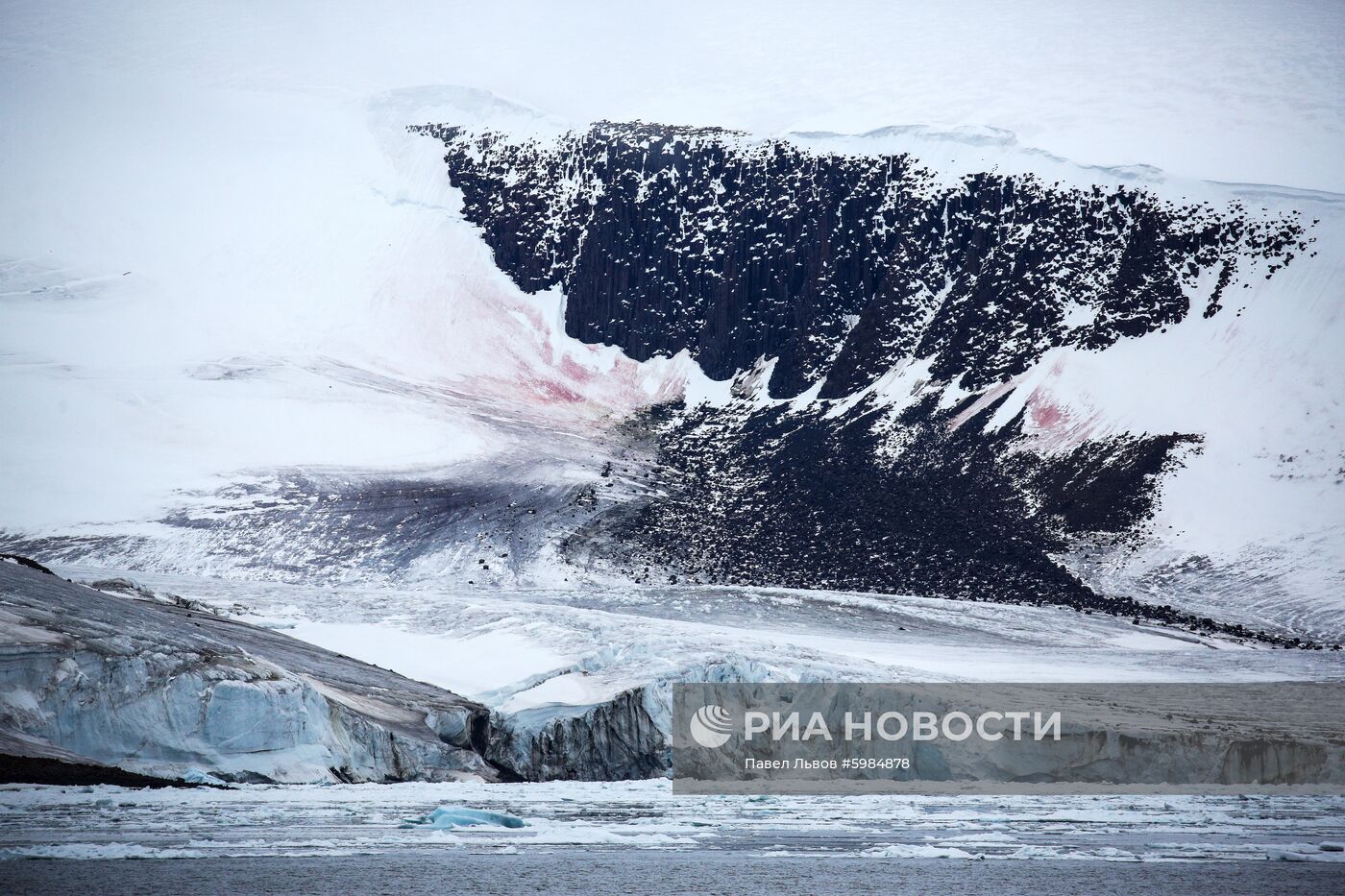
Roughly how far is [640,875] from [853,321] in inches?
A: 2846

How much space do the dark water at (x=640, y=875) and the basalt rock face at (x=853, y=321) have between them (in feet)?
127

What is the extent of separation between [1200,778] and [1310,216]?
55.1 metres

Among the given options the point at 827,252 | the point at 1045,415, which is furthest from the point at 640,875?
the point at 827,252

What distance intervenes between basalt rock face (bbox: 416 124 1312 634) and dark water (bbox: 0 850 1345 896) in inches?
1529

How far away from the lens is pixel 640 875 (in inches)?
496

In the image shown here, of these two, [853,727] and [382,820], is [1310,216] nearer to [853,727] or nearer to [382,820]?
[853,727]

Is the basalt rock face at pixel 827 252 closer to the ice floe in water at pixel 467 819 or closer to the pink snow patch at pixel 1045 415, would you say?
the pink snow patch at pixel 1045 415

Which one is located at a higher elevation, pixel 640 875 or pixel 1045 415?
pixel 1045 415

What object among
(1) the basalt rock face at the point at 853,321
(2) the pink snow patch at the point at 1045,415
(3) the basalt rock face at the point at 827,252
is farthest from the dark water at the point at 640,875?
(3) the basalt rock face at the point at 827,252

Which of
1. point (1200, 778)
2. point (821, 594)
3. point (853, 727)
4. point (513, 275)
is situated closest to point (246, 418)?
point (513, 275)

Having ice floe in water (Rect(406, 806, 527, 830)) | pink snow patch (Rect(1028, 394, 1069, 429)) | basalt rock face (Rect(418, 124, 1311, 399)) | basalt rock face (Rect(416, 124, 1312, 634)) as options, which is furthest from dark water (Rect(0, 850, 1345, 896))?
basalt rock face (Rect(418, 124, 1311, 399))

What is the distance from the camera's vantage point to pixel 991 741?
23109mm

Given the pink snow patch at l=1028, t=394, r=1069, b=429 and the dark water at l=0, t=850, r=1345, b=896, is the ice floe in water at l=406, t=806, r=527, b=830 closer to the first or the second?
the dark water at l=0, t=850, r=1345, b=896

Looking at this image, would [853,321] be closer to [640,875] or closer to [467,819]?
[467,819]
